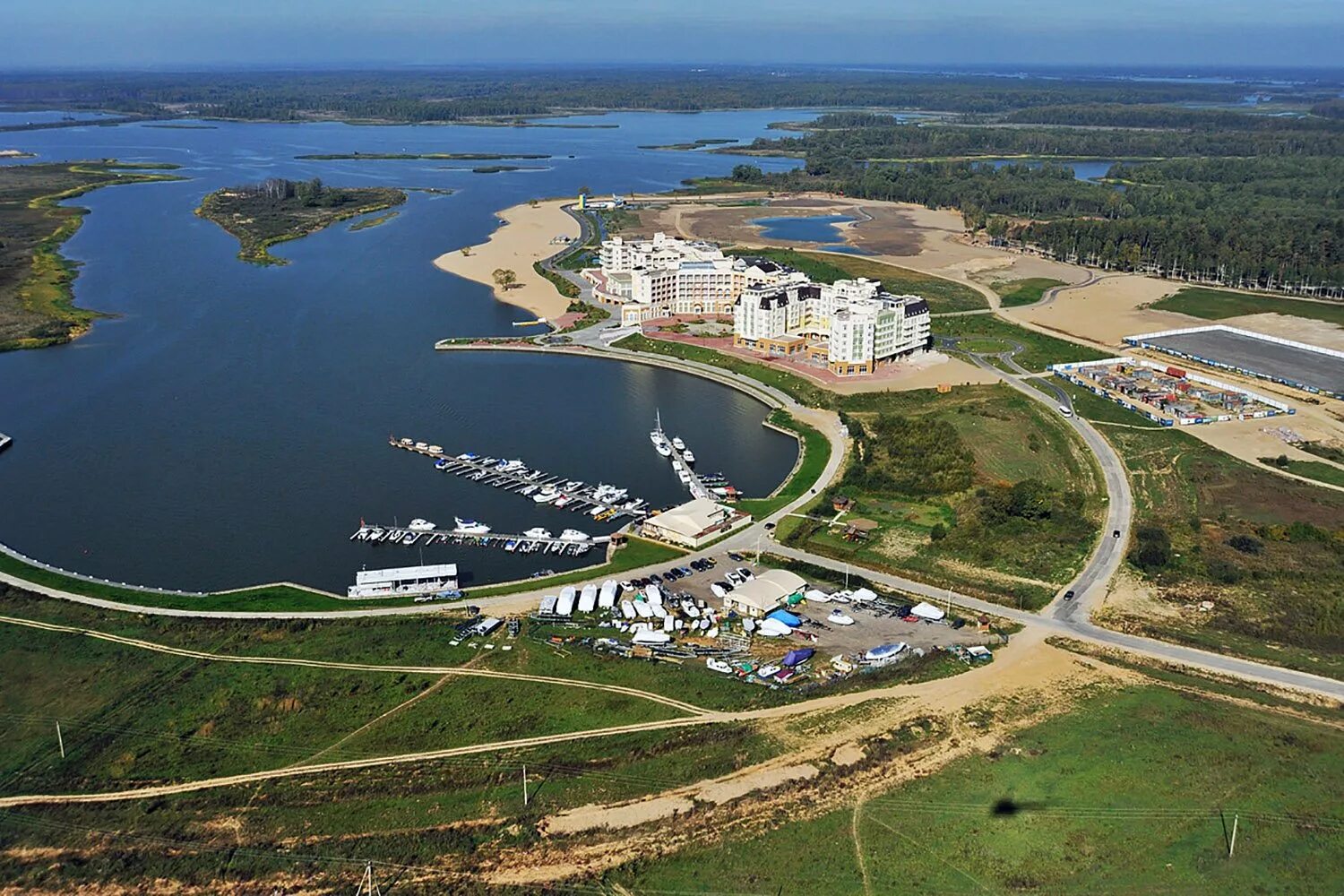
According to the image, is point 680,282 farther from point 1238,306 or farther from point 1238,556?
point 1238,556

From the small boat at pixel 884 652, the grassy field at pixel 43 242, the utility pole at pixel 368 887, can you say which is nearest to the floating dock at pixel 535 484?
the small boat at pixel 884 652

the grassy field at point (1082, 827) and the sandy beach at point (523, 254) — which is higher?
the sandy beach at point (523, 254)

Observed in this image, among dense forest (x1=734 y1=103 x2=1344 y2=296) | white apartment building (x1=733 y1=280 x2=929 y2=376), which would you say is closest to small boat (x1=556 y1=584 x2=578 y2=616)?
white apartment building (x1=733 y1=280 x2=929 y2=376)

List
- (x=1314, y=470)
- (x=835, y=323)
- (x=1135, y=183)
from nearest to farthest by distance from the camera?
(x=1314, y=470), (x=835, y=323), (x=1135, y=183)

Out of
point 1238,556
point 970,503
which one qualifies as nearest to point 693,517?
point 970,503

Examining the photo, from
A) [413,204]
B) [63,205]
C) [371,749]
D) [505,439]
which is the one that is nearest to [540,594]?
[371,749]

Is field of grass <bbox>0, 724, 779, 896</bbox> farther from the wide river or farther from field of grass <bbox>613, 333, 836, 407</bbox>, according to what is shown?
field of grass <bbox>613, 333, 836, 407</bbox>

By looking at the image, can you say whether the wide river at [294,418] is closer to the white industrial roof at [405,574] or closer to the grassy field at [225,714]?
the white industrial roof at [405,574]
